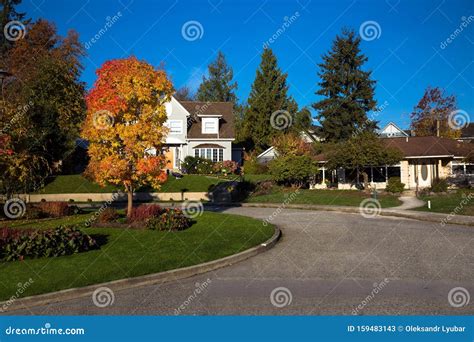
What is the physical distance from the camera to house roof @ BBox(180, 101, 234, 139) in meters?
41.9

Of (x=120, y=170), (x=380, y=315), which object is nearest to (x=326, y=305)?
(x=380, y=315)

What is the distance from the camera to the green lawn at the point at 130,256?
8664 millimetres

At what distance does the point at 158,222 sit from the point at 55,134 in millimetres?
21579

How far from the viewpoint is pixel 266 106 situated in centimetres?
5481

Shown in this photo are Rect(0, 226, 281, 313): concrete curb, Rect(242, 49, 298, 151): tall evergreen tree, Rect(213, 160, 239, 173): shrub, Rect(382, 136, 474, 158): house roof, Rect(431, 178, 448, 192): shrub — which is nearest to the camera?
Rect(0, 226, 281, 313): concrete curb

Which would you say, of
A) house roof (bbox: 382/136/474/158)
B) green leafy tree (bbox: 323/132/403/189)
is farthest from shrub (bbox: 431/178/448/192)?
green leafy tree (bbox: 323/132/403/189)

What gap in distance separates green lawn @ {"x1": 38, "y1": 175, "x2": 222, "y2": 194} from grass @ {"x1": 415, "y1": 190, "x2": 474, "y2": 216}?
16.0m

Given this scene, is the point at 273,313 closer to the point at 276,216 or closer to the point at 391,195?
the point at 276,216

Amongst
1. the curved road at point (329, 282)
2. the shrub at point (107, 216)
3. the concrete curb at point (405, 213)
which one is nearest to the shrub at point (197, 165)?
the concrete curb at point (405, 213)

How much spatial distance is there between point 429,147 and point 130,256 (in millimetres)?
30263

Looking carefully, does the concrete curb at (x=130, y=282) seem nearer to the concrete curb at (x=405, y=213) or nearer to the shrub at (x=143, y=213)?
the shrub at (x=143, y=213)

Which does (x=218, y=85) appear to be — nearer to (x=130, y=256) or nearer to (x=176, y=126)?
(x=176, y=126)

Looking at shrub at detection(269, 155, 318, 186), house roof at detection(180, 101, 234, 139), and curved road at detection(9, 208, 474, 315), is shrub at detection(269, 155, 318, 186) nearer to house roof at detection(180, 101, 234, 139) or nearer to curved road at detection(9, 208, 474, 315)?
house roof at detection(180, 101, 234, 139)

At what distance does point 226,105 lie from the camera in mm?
47812
